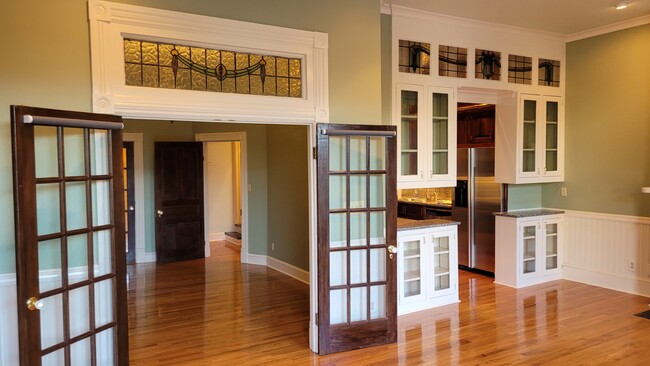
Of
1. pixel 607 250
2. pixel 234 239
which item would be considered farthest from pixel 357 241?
pixel 234 239

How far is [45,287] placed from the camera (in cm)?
282

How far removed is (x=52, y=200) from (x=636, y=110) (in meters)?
6.07

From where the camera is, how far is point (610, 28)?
18.0 feet

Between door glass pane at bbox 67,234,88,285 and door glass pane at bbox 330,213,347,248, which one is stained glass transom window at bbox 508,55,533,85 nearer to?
door glass pane at bbox 330,213,347,248

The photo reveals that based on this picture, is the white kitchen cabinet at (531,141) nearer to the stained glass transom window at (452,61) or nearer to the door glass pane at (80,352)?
the stained glass transom window at (452,61)

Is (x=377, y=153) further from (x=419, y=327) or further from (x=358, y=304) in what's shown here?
(x=419, y=327)

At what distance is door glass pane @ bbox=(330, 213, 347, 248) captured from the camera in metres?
3.86

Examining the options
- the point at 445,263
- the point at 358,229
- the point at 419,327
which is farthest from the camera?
the point at 445,263

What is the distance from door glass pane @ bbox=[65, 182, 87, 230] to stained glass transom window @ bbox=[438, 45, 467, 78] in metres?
3.81

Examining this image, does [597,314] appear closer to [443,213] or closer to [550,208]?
[550,208]

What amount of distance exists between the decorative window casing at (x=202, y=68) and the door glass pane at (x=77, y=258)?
87 centimetres

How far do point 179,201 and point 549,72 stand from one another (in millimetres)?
6083

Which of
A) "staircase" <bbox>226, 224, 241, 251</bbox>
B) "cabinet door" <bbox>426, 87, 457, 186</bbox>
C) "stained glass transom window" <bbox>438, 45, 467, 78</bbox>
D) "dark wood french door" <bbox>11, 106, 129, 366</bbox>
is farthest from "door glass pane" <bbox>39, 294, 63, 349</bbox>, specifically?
"staircase" <bbox>226, 224, 241, 251</bbox>

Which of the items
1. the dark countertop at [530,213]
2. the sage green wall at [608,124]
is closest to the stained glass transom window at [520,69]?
the sage green wall at [608,124]
